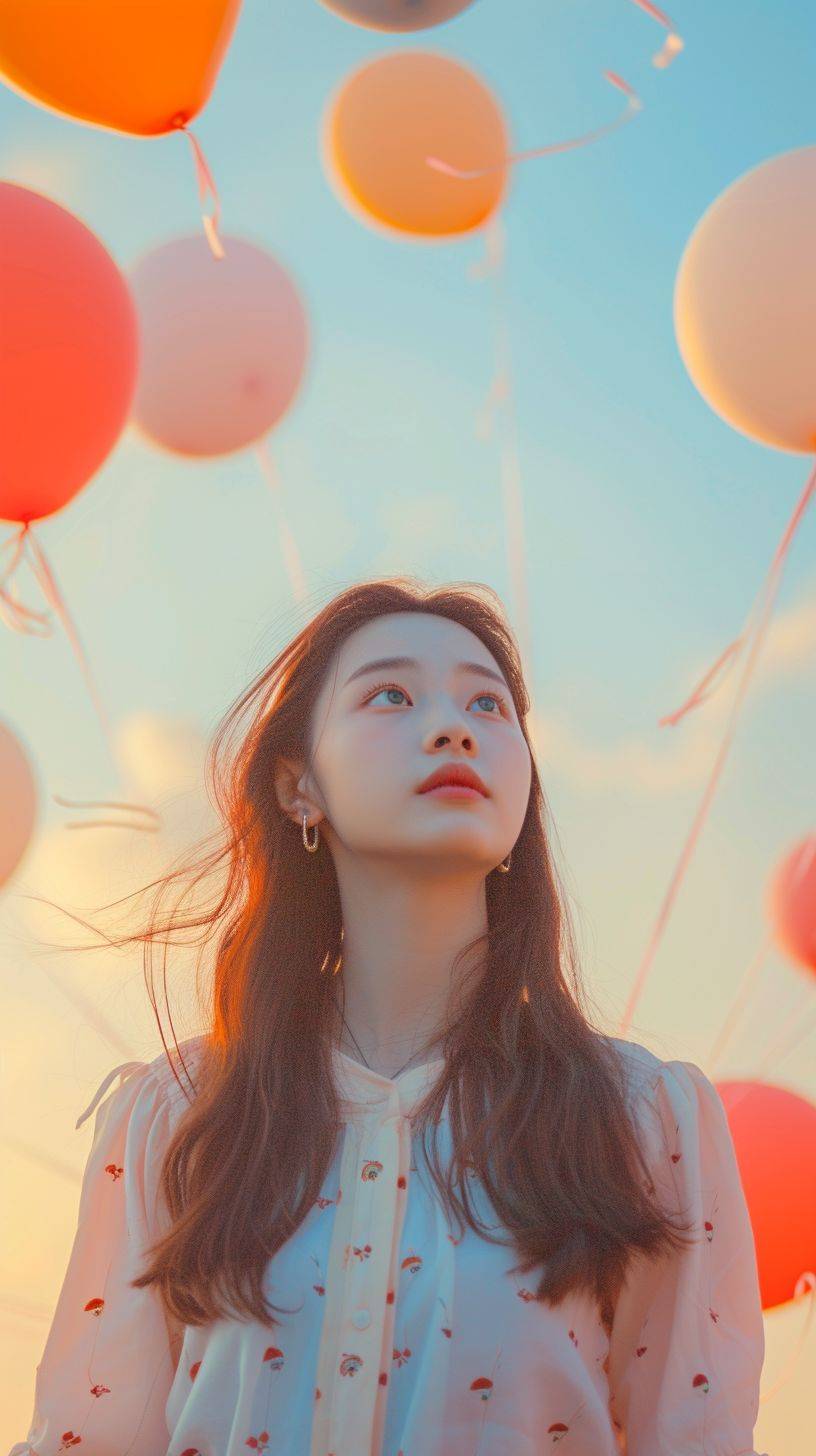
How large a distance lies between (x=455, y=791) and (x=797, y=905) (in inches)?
56.1

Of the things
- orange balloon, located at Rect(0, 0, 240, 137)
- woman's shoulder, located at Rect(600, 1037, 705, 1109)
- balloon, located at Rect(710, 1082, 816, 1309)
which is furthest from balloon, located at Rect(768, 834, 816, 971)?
orange balloon, located at Rect(0, 0, 240, 137)

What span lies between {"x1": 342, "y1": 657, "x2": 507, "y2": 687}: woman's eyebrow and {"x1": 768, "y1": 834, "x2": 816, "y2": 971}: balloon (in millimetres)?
1281

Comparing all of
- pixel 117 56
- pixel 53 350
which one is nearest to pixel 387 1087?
pixel 53 350

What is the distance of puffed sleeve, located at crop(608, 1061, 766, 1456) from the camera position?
52.1 inches

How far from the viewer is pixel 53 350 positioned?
214cm

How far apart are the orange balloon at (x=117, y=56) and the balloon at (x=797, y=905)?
5.58 feet

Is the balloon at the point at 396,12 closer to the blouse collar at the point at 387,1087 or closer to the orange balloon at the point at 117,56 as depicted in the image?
the orange balloon at the point at 117,56

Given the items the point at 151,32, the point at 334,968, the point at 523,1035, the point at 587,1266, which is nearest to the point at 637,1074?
the point at 523,1035

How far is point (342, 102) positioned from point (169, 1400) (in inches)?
82.6

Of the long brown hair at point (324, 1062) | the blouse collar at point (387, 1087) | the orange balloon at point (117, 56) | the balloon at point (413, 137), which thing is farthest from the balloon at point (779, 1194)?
the orange balloon at point (117, 56)

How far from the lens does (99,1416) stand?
1415 mm

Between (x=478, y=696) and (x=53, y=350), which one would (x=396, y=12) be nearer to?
(x=53, y=350)

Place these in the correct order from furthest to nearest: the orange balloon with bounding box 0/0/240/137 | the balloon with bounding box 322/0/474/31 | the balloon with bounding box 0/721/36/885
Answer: the balloon with bounding box 0/721/36/885 → the balloon with bounding box 322/0/474/31 → the orange balloon with bounding box 0/0/240/137

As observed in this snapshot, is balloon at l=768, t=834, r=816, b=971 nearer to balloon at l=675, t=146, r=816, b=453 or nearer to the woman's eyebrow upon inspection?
balloon at l=675, t=146, r=816, b=453
